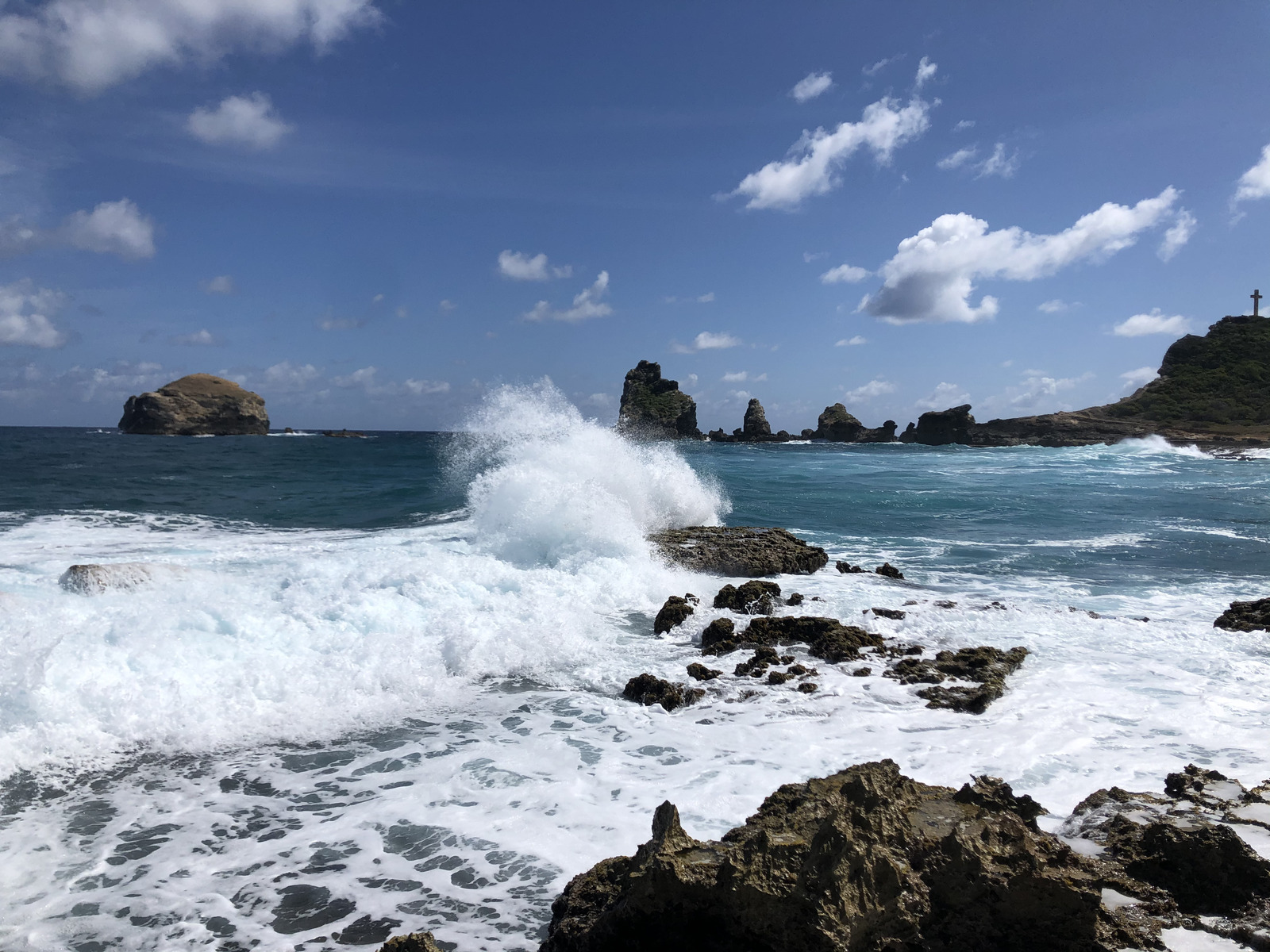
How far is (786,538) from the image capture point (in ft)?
43.1

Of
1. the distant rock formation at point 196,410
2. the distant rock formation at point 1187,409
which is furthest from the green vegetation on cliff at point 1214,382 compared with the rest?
the distant rock formation at point 196,410

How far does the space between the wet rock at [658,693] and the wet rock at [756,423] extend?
313 ft

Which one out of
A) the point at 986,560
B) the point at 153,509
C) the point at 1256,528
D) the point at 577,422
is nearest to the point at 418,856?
the point at 986,560

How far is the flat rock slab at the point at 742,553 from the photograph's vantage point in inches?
476

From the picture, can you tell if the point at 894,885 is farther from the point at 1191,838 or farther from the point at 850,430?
the point at 850,430

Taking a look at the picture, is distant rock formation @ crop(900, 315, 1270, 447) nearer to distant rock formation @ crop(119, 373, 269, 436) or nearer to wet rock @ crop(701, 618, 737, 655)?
wet rock @ crop(701, 618, 737, 655)

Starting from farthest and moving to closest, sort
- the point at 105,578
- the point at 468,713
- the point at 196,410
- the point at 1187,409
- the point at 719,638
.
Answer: the point at 196,410
the point at 1187,409
the point at 105,578
the point at 719,638
the point at 468,713

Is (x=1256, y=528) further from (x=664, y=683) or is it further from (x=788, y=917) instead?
(x=788, y=917)

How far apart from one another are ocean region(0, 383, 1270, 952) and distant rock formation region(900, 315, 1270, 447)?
204ft

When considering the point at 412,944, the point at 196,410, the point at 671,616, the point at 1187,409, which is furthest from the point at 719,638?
the point at 196,410

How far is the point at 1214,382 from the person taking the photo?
228ft

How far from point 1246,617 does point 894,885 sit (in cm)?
843

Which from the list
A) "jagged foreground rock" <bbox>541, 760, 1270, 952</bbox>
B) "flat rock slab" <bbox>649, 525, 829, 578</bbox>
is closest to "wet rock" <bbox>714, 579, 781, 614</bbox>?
"flat rock slab" <bbox>649, 525, 829, 578</bbox>

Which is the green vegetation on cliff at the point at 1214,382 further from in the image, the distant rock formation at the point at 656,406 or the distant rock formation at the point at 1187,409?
the distant rock formation at the point at 656,406
